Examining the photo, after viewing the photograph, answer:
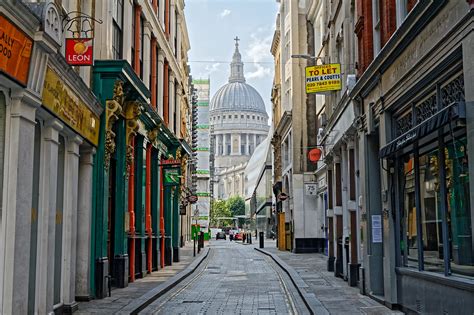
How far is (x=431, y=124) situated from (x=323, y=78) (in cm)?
1002

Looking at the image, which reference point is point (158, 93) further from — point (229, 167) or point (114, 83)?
point (229, 167)

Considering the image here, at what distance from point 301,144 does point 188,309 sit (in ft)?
87.7

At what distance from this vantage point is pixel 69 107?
13.1 m

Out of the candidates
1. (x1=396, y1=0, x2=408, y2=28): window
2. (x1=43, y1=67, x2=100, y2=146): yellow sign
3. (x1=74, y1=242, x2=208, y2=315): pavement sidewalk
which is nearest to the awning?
Result: (x1=396, y1=0, x2=408, y2=28): window

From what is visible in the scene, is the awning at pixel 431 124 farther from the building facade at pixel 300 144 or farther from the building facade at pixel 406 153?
the building facade at pixel 300 144

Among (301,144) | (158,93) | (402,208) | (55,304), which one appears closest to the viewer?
(55,304)

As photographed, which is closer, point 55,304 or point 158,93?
point 55,304

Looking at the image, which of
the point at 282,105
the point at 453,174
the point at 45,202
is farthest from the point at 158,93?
the point at 282,105

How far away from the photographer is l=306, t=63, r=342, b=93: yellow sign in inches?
778

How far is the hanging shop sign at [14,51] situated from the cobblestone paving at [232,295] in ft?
22.0

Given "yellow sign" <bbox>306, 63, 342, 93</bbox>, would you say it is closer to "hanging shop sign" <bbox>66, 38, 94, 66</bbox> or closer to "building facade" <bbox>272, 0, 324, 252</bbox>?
"hanging shop sign" <bbox>66, 38, 94, 66</bbox>

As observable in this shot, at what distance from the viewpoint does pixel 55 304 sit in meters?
12.8

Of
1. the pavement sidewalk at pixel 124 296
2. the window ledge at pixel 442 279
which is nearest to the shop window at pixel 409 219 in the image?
the window ledge at pixel 442 279

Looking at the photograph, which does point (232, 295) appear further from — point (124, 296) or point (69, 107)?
point (69, 107)
